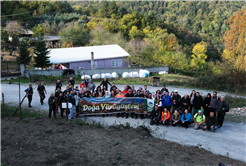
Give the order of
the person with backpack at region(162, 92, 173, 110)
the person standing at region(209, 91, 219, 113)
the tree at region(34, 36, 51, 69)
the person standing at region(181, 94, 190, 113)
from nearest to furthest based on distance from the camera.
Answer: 1. the person standing at region(209, 91, 219, 113)
2. the person standing at region(181, 94, 190, 113)
3. the person with backpack at region(162, 92, 173, 110)
4. the tree at region(34, 36, 51, 69)

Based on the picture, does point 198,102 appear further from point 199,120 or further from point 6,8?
point 6,8

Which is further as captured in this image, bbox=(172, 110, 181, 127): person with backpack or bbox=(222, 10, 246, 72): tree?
bbox=(222, 10, 246, 72): tree

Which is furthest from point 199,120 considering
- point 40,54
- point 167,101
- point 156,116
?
point 40,54

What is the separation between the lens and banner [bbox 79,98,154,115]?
1373 cm

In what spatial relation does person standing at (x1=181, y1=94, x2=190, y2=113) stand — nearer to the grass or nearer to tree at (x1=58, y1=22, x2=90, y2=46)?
the grass

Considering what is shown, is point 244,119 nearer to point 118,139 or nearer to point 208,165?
point 208,165

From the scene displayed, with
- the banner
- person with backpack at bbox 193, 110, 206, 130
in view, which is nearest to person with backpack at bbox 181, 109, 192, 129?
person with backpack at bbox 193, 110, 206, 130

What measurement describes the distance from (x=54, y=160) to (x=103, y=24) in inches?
2916

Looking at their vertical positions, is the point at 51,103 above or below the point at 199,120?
above

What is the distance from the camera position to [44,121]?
11.7m

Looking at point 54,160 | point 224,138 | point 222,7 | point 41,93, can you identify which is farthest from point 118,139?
point 222,7

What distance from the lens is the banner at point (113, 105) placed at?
45.1 feet

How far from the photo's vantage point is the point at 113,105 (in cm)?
1395

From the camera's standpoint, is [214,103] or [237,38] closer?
[214,103]
